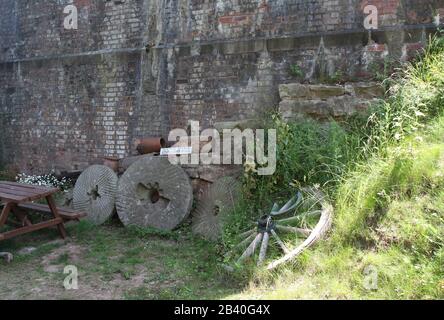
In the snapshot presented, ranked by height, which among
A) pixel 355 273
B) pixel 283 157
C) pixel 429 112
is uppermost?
pixel 429 112

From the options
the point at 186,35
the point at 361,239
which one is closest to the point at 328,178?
the point at 361,239

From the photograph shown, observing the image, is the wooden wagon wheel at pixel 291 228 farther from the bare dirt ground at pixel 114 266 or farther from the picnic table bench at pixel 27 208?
the picnic table bench at pixel 27 208

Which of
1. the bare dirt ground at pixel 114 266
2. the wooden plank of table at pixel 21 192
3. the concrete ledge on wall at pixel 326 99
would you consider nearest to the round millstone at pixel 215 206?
the bare dirt ground at pixel 114 266

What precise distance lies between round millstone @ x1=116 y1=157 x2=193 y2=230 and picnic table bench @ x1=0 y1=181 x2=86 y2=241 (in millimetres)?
662

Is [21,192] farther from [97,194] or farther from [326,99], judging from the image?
[326,99]

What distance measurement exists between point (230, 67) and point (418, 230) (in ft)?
14.2

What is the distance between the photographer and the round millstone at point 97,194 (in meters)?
6.46

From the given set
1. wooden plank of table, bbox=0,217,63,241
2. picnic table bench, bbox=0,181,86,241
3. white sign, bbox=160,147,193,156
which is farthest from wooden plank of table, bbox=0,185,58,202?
white sign, bbox=160,147,193,156

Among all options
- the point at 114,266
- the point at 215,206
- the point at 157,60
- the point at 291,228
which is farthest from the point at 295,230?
the point at 157,60

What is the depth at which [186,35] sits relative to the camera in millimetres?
7605

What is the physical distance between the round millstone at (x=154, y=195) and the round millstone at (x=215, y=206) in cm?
24

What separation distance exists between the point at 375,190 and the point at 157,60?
4.87 meters

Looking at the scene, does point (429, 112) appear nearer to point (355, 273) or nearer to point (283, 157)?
point (283, 157)

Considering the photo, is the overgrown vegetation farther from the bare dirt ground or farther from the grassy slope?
the bare dirt ground
